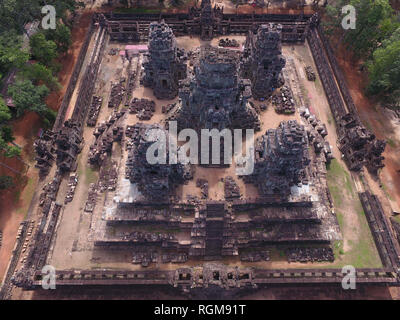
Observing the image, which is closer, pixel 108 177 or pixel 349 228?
pixel 349 228

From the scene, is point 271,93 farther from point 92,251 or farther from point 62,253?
point 62,253

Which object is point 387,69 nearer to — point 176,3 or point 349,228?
point 349,228

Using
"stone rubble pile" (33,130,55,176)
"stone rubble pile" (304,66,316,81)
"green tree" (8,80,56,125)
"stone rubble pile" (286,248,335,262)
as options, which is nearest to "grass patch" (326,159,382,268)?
"stone rubble pile" (286,248,335,262)

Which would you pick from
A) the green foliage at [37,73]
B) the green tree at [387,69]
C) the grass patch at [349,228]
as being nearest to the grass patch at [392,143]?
the green tree at [387,69]

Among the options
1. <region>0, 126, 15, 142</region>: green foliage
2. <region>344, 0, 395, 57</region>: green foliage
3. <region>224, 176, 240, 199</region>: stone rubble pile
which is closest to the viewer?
<region>224, 176, 240, 199</region>: stone rubble pile

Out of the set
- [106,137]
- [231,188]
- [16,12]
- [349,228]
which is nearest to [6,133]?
[106,137]

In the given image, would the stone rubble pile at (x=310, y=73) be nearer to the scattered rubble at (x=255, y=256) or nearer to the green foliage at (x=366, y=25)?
the green foliage at (x=366, y=25)

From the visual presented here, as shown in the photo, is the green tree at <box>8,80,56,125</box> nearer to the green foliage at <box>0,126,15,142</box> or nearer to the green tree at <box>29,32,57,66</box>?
the green foliage at <box>0,126,15,142</box>
